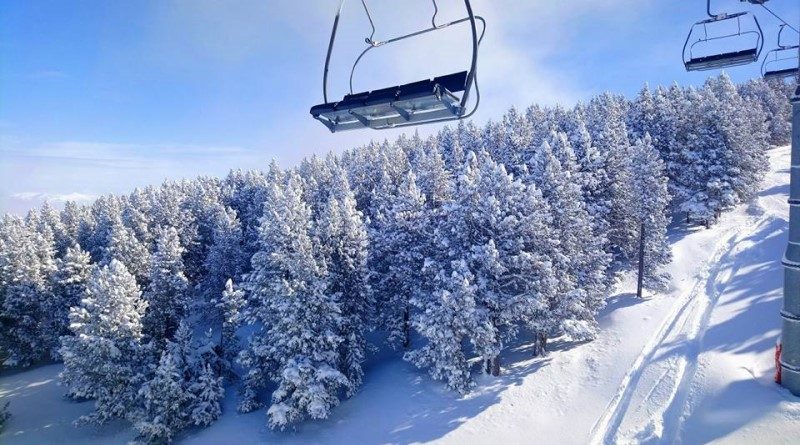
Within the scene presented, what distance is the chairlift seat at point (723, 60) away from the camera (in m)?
10.7

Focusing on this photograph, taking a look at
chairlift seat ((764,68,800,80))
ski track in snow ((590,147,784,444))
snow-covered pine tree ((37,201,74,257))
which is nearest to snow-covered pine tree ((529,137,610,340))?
ski track in snow ((590,147,784,444))

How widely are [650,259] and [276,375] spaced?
92.0 feet

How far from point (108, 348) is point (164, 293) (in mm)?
5197

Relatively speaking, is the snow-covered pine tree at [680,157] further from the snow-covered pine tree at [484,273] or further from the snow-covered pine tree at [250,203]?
the snow-covered pine tree at [250,203]

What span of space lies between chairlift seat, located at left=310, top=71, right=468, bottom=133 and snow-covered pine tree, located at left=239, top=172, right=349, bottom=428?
1996 centimetres

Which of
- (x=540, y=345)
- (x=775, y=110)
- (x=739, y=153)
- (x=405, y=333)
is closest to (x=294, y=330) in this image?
(x=405, y=333)

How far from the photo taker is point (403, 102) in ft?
19.2

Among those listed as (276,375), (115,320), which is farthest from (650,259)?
(115,320)

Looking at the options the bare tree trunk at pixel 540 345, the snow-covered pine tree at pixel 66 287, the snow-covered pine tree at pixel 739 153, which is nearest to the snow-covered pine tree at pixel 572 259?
the bare tree trunk at pixel 540 345

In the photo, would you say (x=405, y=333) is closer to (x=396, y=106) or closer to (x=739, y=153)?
(x=396, y=106)

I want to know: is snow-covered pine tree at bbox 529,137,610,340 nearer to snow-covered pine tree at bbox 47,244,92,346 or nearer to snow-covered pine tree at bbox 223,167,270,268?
snow-covered pine tree at bbox 223,167,270,268

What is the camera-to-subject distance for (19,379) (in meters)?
38.7

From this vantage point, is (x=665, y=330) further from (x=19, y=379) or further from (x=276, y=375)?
(x=19, y=379)

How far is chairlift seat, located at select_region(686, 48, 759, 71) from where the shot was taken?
10.7m
